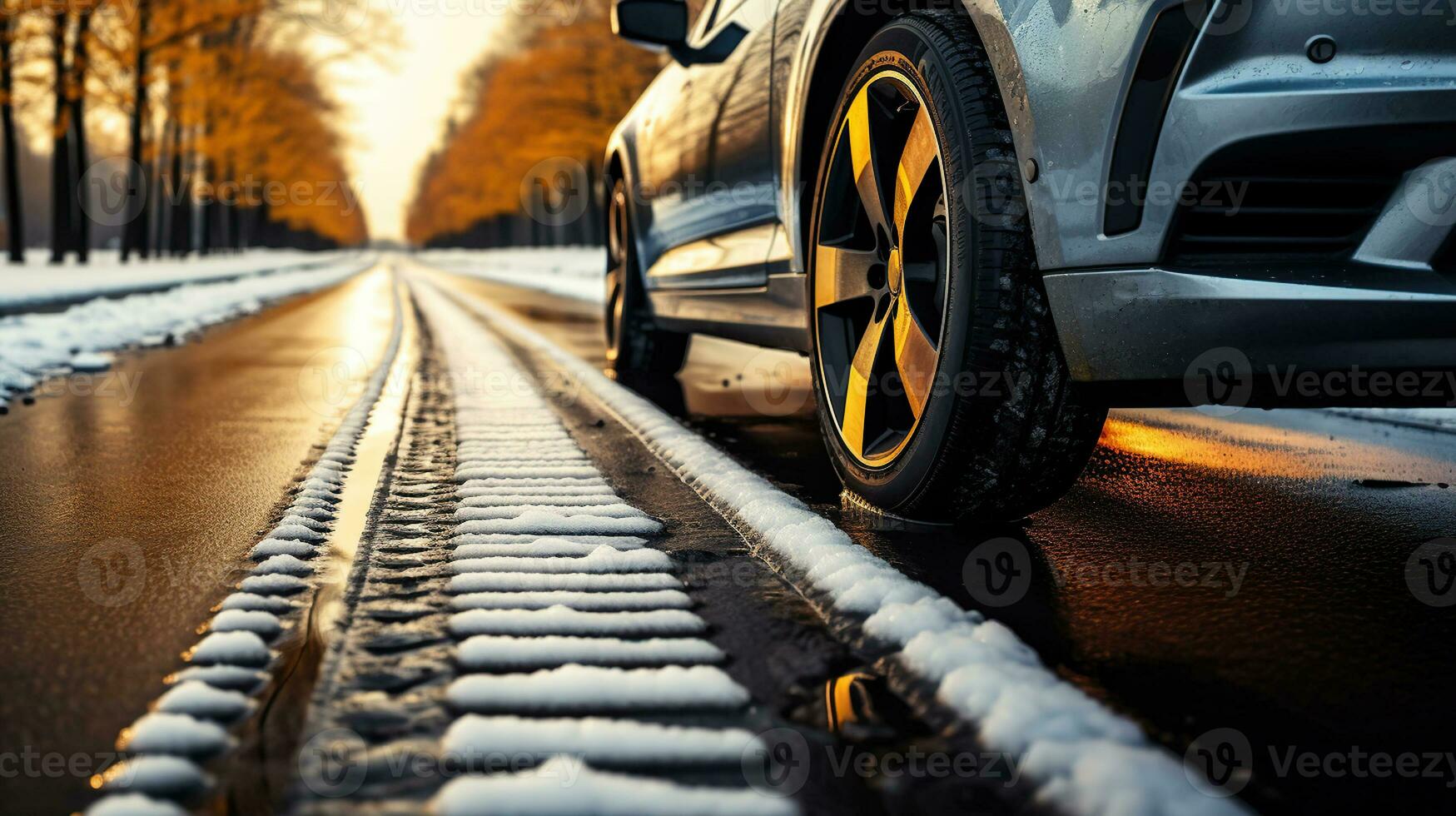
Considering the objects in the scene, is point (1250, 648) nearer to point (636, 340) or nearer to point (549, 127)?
point (636, 340)

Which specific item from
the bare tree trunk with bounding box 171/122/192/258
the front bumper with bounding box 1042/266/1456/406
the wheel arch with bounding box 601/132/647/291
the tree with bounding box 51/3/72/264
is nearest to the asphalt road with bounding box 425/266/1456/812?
the front bumper with bounding box 1042/266/1456/406

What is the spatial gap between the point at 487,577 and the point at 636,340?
390 centimetres

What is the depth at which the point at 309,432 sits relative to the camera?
4195 millimetres

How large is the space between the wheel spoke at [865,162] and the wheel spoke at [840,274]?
0.32 ft

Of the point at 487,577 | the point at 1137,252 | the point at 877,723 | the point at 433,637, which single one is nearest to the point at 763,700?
the point at 877,723

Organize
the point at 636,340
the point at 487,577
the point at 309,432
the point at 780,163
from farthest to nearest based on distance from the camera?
the point at 636,340 < the point at 309,432 < the point at 780,163 < the point at 487,577

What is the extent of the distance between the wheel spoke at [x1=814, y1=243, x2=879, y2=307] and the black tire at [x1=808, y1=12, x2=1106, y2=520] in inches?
11.5

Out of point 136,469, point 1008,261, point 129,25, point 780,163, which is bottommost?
point 136,469

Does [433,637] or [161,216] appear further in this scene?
[161,216]

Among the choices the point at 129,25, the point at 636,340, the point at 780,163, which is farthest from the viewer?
the point at 129,25

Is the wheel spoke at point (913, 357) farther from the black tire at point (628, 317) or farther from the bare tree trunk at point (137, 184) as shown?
the bare tree trunk at point (137, 184)

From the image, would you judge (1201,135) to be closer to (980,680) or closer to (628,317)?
(980,680)

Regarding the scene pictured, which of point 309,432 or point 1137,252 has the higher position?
point 1137,252

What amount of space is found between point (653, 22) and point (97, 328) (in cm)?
644
